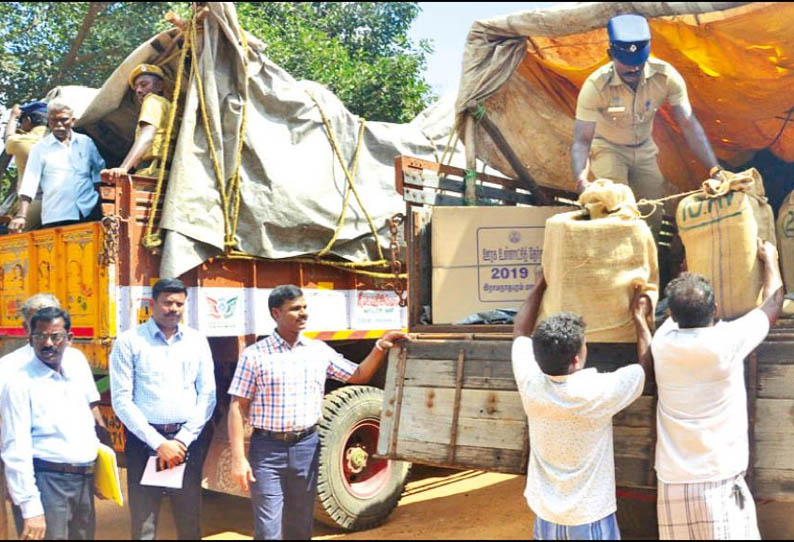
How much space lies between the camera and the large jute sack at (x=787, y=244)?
12.2 ft

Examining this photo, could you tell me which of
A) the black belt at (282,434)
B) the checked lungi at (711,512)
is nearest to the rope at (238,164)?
the black belt at (282,434)

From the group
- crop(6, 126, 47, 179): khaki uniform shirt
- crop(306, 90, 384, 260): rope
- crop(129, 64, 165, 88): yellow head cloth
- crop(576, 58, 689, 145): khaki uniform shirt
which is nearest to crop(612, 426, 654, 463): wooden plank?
crop(576, 58, 689, 145): khaki uniform shirt

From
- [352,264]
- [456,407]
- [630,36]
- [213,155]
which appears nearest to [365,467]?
[352,264]

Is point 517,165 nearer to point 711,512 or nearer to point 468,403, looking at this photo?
point 468,403

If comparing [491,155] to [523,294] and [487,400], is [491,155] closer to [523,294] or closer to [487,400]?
[523,294]

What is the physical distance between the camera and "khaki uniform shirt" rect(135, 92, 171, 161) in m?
4.69

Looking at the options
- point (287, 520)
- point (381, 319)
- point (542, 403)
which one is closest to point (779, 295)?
point (542, 403)

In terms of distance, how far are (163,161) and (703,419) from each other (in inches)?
129

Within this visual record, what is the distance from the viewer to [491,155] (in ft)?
17.3

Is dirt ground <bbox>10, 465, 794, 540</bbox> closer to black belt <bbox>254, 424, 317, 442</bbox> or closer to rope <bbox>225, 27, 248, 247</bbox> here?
black belt <bbox>254, 424, 317, 442</bbox>

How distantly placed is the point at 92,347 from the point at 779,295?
3456 mm

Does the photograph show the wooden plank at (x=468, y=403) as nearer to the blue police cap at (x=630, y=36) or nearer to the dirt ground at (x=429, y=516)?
the dirt ground at (x=429, y=516)

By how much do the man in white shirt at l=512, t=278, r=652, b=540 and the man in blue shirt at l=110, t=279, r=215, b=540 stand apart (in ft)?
5.41

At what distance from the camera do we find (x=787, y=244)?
12.3 feet
